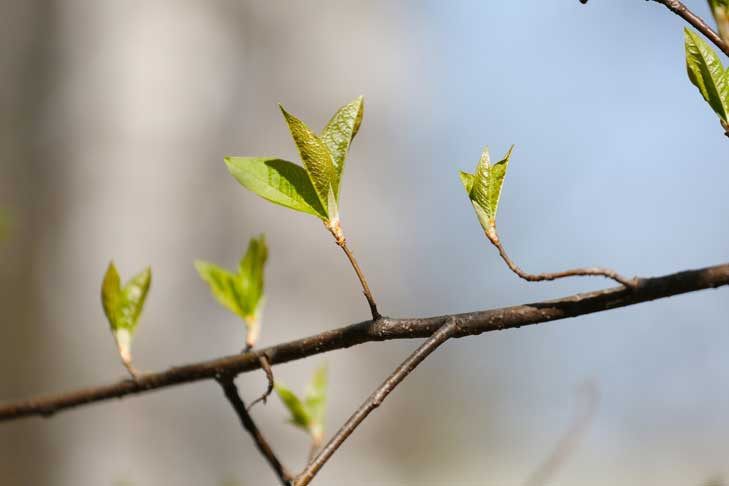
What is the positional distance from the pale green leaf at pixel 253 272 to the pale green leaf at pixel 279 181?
92mm

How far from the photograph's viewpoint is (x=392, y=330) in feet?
0.98

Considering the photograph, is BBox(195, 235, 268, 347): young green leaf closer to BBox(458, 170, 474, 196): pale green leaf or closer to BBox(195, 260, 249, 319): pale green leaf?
BBox(195, 260, 249, 319): pale green leaf

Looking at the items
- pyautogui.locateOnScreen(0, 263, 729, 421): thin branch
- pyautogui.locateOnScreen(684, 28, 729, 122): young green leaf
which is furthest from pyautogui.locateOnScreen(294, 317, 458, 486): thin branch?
pyautogui.locateOnScreen(684, 28, 729, 122): young green leaf

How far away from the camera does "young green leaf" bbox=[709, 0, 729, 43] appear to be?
307 millimetres

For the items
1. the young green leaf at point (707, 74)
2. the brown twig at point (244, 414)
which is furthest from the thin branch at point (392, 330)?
the young green leaf at point (707, 74)

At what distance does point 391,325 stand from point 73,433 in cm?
161

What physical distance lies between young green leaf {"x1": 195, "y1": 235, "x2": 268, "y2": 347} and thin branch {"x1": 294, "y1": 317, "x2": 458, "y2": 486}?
156 mm

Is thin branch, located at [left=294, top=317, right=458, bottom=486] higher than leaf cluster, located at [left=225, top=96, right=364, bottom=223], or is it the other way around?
leaf cluster, located at [left=225, top=96, right=364, bottom=223]

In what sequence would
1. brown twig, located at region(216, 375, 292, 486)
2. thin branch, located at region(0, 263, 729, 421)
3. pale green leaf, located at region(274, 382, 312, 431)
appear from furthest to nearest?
pale green leaf, located at region(274, 382, 312, 431)
brown twig, located at region(216, 375, 292, 486)
thin branch, located at region(0, 263, 729, 421)

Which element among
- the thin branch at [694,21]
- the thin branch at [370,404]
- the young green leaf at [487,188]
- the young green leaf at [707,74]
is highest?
the thin branch at [694,21]

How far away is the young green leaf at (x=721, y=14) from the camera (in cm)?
31

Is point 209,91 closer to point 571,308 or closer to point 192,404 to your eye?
point 192,404

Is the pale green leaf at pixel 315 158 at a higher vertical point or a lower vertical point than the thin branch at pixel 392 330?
higher

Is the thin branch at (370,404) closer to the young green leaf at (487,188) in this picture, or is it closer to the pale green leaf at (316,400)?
the young green leaf at (487,188)
